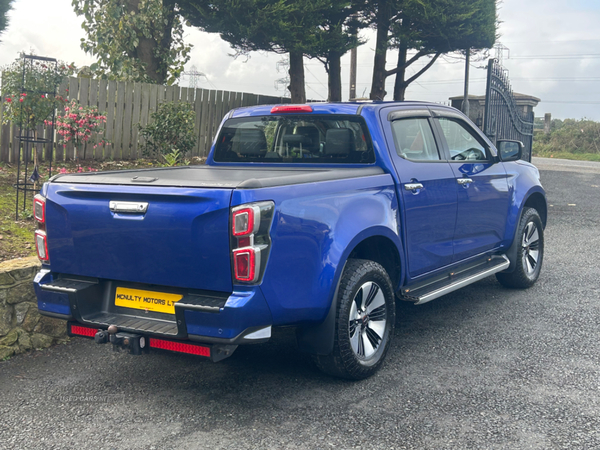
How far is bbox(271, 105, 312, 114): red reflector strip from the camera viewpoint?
5.12 metres

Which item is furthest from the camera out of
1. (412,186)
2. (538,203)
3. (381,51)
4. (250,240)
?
(381,51)

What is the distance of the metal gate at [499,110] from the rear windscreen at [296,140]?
964 centimetres

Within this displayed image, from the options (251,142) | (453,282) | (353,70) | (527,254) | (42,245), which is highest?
(353,70)

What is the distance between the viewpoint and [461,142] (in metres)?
5.96

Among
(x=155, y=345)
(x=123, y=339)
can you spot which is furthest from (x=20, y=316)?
(x=155, y=345)

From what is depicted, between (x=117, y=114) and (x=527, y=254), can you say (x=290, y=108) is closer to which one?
(x=527, y=254)

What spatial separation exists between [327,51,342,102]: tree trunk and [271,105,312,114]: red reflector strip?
11.4 meters

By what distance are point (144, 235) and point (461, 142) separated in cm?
346

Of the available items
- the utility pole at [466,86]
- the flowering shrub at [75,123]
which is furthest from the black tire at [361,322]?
the utility pole at [466,86]

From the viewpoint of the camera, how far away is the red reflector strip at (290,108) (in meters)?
5.12

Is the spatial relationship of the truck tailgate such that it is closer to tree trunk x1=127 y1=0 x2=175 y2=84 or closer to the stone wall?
the stone wall

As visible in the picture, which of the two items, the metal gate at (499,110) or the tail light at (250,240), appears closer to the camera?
the tail light at (250,240)

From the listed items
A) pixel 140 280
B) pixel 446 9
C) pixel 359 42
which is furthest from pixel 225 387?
pixel 446 9

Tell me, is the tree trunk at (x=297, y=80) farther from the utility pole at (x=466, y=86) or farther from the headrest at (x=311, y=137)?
the headrest at (x=311, y=137)
